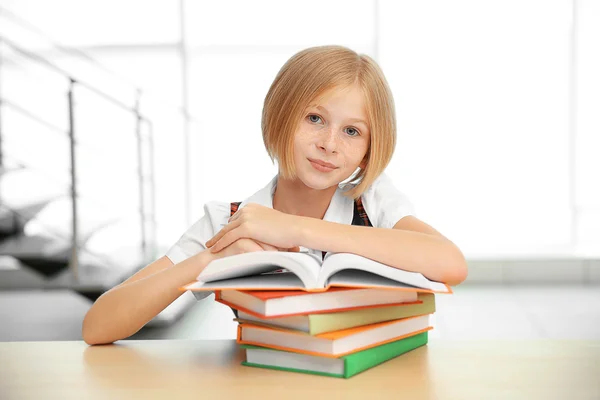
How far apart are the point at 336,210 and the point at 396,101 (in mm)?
3334

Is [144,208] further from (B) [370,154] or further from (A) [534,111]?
(B) [370,154]

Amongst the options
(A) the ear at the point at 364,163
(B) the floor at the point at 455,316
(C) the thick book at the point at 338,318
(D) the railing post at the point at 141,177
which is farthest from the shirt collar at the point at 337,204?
(D) the railing post at the point at 141,177

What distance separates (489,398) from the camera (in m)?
0.67

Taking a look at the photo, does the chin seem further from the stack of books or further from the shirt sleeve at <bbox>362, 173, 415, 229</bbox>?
the stack of books

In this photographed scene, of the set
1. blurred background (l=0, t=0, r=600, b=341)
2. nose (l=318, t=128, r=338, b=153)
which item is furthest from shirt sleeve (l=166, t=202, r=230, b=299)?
blurred background (l=0, t=0, r=600, b=341)

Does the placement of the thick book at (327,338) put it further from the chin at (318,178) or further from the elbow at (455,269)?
the chin at (318,178)

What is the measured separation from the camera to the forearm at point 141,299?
994 millimetres

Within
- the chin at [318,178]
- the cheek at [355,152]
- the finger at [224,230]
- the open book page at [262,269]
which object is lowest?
the open book page at [262,269]

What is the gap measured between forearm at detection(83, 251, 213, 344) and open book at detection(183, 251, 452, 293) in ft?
0.80

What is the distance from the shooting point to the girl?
933 millimetres

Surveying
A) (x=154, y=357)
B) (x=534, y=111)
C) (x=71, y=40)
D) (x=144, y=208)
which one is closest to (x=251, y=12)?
(x=71, y=40)

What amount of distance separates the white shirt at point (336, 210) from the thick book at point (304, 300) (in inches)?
17.9

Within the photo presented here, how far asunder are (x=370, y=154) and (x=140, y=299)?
44 cm

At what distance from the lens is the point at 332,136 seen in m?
1.07
